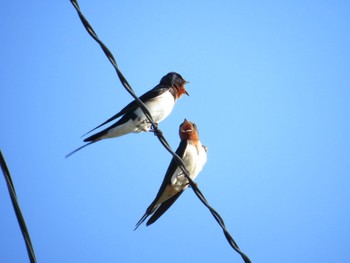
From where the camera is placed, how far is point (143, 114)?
5.40 m

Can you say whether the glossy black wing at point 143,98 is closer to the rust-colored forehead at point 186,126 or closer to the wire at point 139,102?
the rust-colored forehead at point 186,126

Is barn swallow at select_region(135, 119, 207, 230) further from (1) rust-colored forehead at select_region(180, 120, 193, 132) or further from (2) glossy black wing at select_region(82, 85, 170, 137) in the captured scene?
(2) glossy black wing at select_region(82, 85, 170, 137)

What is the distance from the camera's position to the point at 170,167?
535 centimetres

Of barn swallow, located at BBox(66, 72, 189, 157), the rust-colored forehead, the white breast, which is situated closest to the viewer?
the white breast

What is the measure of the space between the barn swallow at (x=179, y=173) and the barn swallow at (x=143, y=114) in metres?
0.40

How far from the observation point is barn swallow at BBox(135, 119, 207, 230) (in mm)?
5297

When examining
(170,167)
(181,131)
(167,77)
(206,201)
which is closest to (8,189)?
(206,201)

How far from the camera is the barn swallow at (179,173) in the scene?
5.30 meters

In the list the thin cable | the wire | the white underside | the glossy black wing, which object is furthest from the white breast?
the thin cable

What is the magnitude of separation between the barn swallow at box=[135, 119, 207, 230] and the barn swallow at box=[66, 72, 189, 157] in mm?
404

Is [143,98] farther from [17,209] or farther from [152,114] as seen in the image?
[17,209]

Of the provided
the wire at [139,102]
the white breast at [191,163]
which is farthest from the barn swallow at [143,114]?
the wire at [139,102]

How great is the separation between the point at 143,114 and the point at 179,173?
2.58ft

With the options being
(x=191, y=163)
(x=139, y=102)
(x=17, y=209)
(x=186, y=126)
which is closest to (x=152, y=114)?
(x=186, y=126)
